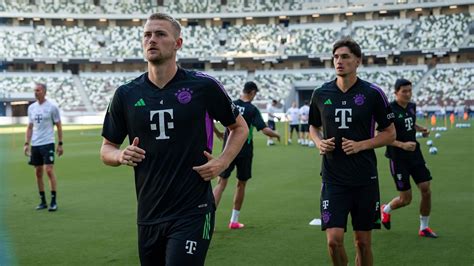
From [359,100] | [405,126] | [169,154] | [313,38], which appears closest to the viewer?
[169,154]

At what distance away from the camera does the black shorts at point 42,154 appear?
12.5 metres

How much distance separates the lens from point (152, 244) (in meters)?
4.48

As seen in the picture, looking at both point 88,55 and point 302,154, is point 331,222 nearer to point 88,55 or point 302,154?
point 302,154

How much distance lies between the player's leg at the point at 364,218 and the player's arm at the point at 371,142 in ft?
1.29

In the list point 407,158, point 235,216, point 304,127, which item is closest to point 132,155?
point 407,158

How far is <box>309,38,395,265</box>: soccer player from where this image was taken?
20.7 feet

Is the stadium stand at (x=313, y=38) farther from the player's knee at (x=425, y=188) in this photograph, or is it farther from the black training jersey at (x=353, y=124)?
the black training jersey at (x=353, y=124)

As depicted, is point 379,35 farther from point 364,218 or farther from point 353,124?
point 364,218

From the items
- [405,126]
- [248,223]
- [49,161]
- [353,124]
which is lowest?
[248,223]

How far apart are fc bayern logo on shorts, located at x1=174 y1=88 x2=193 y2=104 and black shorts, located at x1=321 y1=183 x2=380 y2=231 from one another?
2.40 metres

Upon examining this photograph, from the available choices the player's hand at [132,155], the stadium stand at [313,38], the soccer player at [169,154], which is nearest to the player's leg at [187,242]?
the soccer player at [169,154]

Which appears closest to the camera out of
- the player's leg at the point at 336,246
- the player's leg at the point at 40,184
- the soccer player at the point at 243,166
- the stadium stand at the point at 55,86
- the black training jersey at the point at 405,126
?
the player's leg at the point at 336,246

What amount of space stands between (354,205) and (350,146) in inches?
24.6

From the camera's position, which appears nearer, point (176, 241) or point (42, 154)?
point (176, 241)
